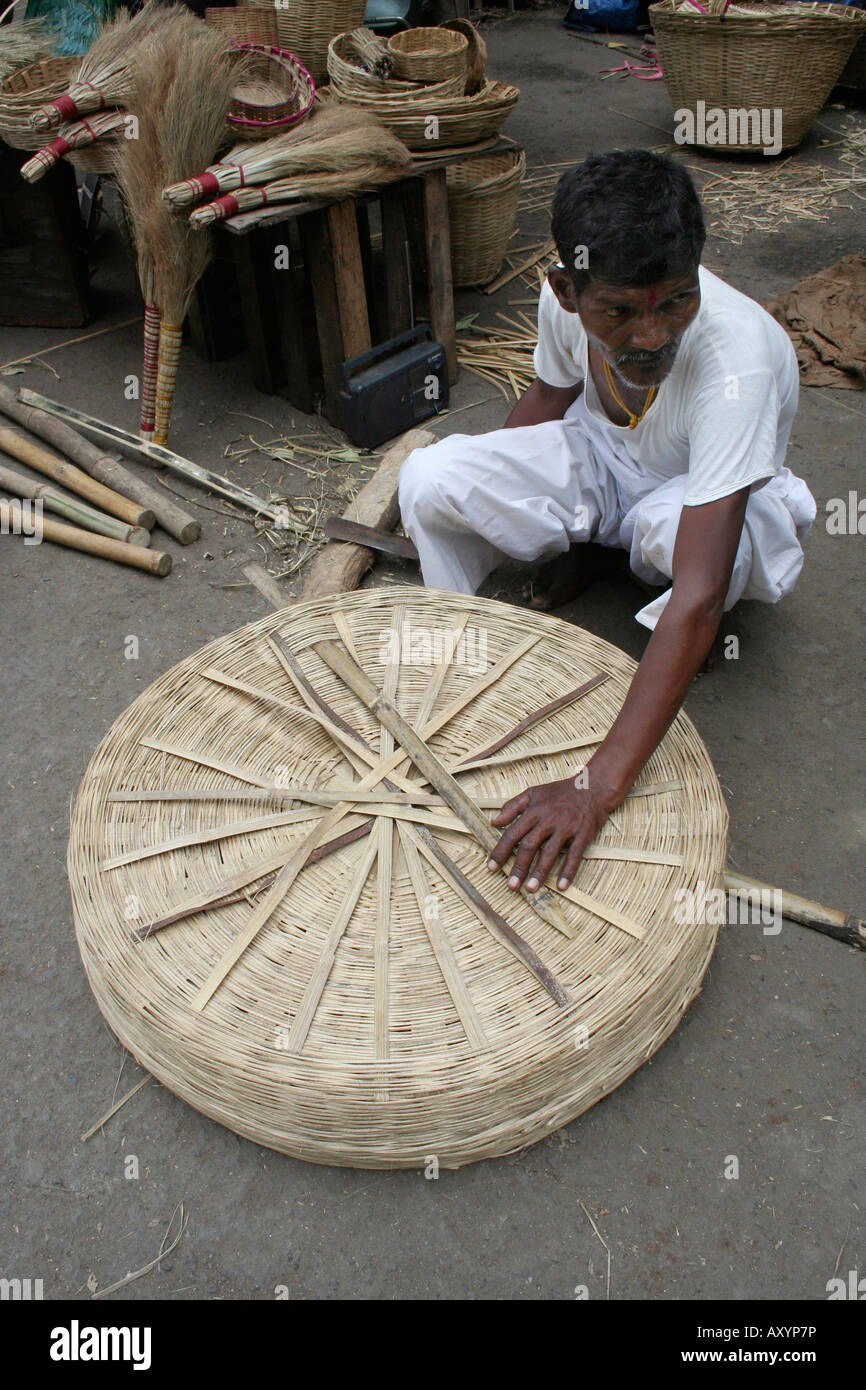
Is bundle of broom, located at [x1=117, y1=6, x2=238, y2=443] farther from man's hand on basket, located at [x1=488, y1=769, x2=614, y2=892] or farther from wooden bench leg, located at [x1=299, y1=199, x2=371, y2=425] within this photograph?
man's hand on basket, located at [x1=488, y1=769, x2=614, y2=892]

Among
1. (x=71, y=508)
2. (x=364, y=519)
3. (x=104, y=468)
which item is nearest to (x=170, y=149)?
(x=104, y=468)

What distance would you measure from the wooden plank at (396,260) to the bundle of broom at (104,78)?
86 centimetres

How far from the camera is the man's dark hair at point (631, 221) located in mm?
1496

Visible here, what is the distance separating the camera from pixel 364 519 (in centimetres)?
276

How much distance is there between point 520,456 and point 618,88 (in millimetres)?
5083

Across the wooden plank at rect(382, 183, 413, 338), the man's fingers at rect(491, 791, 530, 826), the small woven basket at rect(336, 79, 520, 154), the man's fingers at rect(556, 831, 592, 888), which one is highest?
the small woven basket at rect(336, 79, 520, 154)

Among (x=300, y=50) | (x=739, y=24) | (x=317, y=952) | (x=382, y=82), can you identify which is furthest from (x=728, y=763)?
(x=739, y=24)

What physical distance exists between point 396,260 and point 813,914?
2527 millimetres

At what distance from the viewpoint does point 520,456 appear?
2.23 metres

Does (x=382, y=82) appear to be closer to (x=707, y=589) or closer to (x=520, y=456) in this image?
(x=520, y=456)

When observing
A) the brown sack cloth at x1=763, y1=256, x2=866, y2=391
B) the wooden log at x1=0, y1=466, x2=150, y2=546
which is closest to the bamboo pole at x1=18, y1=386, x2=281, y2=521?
the wooden log at x1=0, y1=466, x2=150, y2=546

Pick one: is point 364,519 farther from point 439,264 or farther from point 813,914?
point 813,914

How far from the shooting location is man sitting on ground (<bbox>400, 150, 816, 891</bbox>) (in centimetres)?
155

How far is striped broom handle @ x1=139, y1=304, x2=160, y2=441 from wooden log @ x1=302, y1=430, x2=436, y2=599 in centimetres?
80
